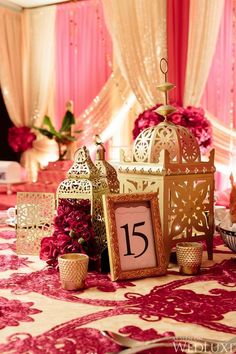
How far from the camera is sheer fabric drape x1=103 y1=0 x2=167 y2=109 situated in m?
4.36

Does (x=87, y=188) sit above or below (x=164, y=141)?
below

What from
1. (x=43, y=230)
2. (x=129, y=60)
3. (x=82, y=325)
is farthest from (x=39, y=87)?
(x=82, y=325)

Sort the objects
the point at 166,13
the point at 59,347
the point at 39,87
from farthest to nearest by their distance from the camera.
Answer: the point at 39,87 → the point at 166,13 → the point at 59,347

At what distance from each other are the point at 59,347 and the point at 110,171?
0.94 m

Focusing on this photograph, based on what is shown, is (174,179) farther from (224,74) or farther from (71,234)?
(224,74)

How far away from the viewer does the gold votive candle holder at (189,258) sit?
1657 millimetres

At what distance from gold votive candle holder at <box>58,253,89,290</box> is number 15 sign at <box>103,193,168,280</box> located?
110 millimetres

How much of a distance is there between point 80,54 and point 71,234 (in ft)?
14.9

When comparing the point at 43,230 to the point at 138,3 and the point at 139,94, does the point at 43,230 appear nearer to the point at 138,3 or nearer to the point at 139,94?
the point at 139,94

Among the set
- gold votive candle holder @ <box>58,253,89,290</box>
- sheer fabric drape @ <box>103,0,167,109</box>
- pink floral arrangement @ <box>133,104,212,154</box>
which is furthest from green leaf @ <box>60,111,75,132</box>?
gold votive candle holder @ <box>58,253,89,290</box>

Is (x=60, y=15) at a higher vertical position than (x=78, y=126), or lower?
higher

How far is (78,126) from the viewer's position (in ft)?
19.3

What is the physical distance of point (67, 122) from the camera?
213 inches

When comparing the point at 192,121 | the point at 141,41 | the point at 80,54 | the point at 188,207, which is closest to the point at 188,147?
the point at 188,207
